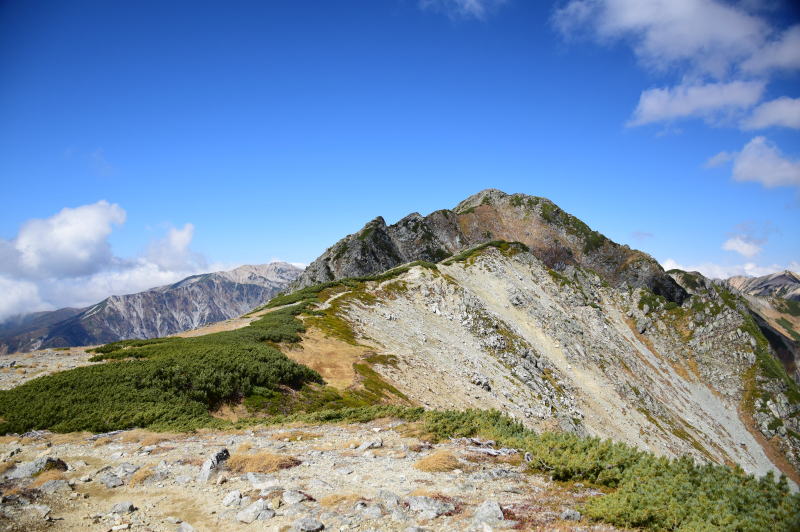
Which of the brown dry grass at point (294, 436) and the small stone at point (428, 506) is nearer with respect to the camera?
the small stone at point (428, 506)

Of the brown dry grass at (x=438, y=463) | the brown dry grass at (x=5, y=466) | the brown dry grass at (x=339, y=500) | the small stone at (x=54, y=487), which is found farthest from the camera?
the brown dry grass at (x=438, y=463)

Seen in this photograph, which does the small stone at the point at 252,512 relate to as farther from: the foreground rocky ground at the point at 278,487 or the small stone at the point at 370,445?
the small stone at the point at 370,445

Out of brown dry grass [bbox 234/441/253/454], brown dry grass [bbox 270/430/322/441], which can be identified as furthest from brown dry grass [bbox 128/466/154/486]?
brown dry grass [bbox 270/430/322/441]

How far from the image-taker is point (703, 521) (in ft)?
30.9

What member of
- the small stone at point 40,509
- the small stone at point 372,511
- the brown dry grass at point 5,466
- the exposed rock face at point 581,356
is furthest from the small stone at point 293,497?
the exposed rock face at point 581,356

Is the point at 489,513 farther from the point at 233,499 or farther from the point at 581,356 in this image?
the point at 581,356

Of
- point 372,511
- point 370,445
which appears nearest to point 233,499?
point 372,511

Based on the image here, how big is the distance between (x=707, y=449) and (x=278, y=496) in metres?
101

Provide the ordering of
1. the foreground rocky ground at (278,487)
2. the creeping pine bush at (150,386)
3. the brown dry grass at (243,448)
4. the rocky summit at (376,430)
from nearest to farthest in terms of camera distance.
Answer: the foreground rocky ground at (278,487)
the rocky summit at (376,430)
the brown dry grass at (243,448)
the creeping pine bush at (150,386)

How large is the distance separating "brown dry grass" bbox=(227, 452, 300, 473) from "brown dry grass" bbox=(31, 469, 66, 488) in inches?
216

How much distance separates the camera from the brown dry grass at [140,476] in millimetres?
14018

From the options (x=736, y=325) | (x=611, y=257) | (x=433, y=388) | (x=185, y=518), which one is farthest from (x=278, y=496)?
(x=611, y=257)

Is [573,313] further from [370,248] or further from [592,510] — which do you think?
[592,510]

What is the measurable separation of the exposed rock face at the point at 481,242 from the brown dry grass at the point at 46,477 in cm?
11031
